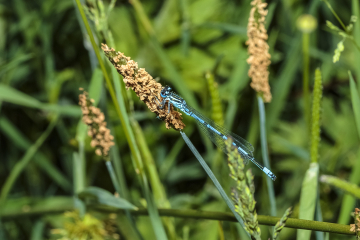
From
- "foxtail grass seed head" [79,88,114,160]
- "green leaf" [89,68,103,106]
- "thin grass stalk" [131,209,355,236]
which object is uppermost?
"green leaf" [89,68,103,106]

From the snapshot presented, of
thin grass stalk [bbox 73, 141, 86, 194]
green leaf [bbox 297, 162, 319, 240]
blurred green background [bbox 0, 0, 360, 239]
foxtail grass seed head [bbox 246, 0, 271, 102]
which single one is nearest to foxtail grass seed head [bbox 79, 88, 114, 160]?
thin grass stalk [bbox 73, 141, 86, 194]

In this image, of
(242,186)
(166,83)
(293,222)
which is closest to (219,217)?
(293,222)

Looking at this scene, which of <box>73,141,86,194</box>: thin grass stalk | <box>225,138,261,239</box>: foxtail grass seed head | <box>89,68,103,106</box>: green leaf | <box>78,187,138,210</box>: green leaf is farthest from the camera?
<box>73,141,86,194</box>: thin grass stalk

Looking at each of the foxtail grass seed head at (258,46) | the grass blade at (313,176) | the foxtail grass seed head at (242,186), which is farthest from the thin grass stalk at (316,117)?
the foxtail grass seed head at (242,186)

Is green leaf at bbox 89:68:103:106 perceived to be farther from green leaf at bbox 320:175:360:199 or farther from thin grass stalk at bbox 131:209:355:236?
green leaf at bbox 320:175:360:199

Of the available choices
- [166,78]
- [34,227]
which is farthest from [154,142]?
[34,227]

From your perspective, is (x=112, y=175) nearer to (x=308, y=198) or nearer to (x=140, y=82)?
(x=140, y=82)

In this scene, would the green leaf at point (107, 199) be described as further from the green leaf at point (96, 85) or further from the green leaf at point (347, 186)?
the green leaf at point (347, 186)

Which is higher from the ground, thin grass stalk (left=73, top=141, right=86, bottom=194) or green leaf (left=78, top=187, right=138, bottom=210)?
thin grass stalk (left=73, top=141, right=86, bottom=194)
